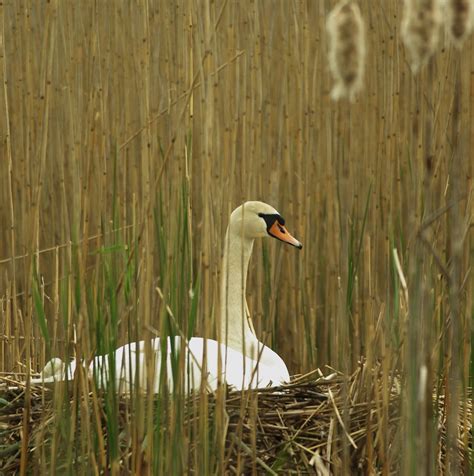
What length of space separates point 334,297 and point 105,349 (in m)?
1.38

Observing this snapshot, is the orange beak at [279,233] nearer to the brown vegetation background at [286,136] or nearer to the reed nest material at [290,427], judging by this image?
the brown vegetation background at [286,136]

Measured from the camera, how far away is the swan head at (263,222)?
124 inches

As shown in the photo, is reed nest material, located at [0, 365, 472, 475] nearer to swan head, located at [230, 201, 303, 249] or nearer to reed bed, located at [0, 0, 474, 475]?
reed bed, located at [0, 0, 474, 475]

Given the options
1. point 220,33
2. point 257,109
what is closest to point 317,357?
point 257,109

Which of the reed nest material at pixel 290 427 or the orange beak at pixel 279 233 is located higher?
the orange beak at pixel 279 233

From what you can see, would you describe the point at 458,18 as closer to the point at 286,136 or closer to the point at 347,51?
the point at 347,51

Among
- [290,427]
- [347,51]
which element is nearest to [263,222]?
[290,427]

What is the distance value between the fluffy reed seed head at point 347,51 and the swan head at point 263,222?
6.29 ft

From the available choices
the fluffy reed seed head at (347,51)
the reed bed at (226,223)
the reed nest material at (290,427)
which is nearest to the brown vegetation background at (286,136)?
the reed bed at (226,223)

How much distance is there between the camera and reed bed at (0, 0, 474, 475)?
1.78m

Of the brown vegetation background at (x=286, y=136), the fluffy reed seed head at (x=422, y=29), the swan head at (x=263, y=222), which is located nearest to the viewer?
the fluffy reed seed head at (x=422, y=29)

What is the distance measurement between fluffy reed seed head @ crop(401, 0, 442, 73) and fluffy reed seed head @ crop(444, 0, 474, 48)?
0.01 m

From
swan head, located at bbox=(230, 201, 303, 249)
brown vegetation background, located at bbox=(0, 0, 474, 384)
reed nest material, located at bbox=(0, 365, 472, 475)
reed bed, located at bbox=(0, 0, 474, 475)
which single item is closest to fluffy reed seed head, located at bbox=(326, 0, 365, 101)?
reed bed, located at bbox=(0, 0, 474, 475)

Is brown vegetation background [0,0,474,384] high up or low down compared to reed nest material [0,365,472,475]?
up
